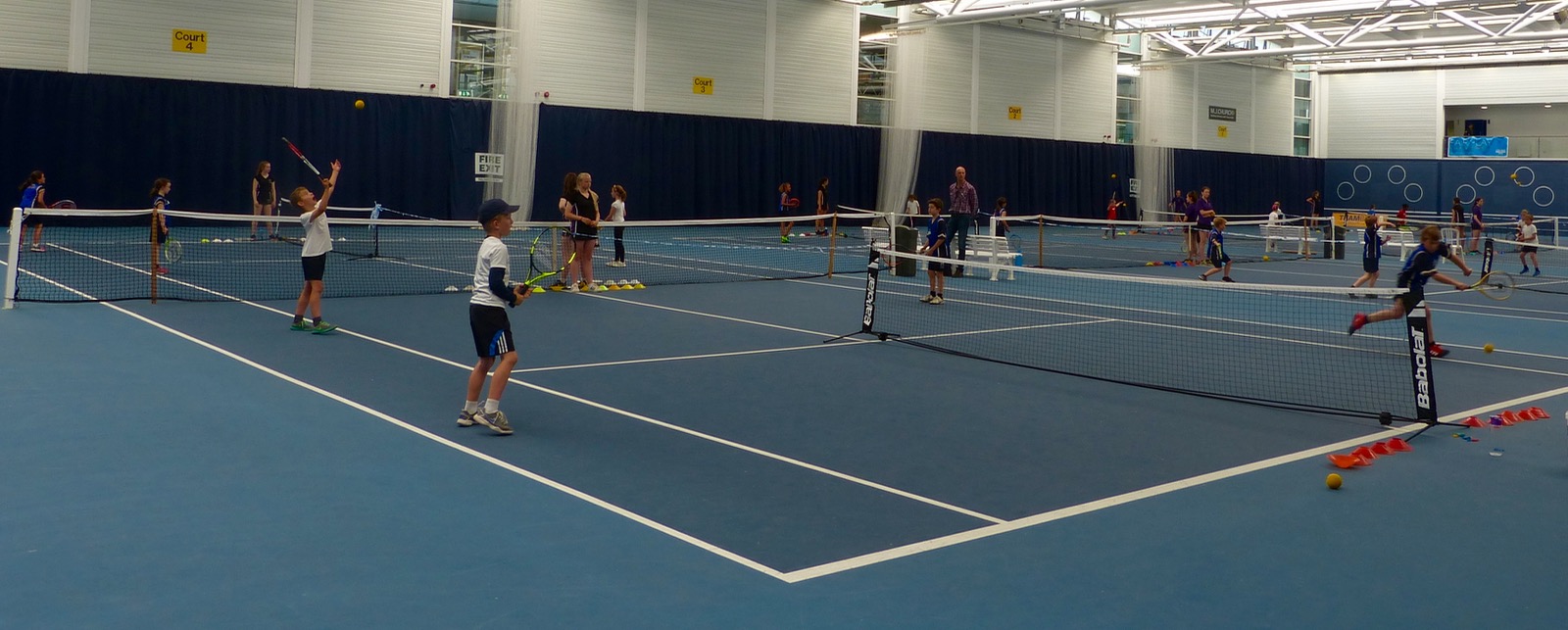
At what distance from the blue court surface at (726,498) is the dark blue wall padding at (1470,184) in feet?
135

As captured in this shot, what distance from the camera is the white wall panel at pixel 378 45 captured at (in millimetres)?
27125

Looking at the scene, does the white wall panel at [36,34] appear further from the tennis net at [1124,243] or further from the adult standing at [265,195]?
the tennis net at [1124,243]

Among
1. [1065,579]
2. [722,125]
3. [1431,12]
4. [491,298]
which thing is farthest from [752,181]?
[1065,579]

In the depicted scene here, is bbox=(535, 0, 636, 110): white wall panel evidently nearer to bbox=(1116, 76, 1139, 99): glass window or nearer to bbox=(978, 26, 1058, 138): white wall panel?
bbox=(978, 26, 1058, 138): white wall panel

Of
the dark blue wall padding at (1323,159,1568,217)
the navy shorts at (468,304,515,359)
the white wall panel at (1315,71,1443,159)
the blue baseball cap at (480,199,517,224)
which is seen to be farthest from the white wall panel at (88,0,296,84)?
the dark blue wall padding at (1323,159,1568,217)

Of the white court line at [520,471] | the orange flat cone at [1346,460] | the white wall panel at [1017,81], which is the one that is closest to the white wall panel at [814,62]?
the white wall panel at [1017,81]

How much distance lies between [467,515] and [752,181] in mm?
29176

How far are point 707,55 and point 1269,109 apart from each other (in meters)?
27.3

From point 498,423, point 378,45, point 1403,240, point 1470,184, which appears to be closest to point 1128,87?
point 1470,184

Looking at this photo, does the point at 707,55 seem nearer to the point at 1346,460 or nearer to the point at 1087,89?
the point at 1087,89

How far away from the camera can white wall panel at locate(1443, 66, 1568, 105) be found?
4550 cm

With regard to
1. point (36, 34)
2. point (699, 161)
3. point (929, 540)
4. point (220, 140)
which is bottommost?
point (929, 540)

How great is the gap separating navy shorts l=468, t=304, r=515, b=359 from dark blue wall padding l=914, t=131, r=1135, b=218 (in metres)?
30.4

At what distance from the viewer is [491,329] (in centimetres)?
754
